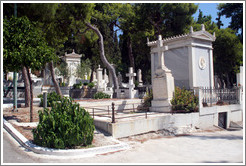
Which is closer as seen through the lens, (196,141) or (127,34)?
(196,141)

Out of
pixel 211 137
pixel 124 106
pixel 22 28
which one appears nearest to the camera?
pixel 211 137

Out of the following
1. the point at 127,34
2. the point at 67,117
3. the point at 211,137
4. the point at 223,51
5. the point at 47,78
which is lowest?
the point at 211,137

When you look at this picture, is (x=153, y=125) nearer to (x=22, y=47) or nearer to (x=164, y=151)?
(x=164, y=151)

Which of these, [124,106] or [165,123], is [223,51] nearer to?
[124,106]

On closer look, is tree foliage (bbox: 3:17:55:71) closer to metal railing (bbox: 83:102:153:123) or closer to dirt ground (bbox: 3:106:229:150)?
dirt ground (bbox: 3:106:229:150)

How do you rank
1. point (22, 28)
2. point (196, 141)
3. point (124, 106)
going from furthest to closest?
point (124, 106)
point (22, 28)
point (196, 141)

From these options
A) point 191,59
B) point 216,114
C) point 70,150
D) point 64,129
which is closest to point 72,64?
point 191,59

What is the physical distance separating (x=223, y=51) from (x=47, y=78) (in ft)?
71.2

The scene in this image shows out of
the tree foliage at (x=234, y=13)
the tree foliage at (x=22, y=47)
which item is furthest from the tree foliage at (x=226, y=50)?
the tree foliage at (x=22, y=47)

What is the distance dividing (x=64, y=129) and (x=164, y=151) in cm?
296

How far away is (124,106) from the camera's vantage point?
49.0ft

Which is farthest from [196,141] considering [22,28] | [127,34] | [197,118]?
[127,34]

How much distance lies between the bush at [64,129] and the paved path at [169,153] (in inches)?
19.9

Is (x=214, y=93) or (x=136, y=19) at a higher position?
(x=136, y=19)
